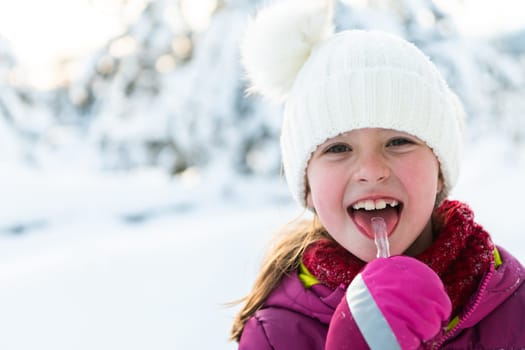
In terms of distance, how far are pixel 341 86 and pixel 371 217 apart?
0.31 m

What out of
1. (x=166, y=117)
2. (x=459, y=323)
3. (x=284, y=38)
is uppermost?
(x=166, y=117)

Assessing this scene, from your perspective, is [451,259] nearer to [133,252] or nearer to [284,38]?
[284,38]

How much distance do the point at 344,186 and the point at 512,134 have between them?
657 cm

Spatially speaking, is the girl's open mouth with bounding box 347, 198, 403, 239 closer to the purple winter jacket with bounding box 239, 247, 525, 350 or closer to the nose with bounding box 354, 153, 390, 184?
the nose with bounding box 354, 153, 390, 184

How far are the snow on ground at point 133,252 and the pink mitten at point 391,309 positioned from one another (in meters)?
1.10

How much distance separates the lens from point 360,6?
546 centimetres

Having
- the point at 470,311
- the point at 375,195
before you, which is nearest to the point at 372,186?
the point at 375,195

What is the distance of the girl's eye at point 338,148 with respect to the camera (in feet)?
4.60

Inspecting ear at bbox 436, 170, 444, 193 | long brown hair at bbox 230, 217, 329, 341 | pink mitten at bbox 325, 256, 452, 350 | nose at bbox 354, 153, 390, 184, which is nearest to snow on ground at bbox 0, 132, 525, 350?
long brown hair at bbox 230, 217, 329, 341

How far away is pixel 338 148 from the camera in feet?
4.65

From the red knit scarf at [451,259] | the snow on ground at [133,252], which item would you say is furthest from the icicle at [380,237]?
the snow on ground at [133,252]

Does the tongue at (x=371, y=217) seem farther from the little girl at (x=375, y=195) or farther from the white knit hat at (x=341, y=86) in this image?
the white knit hat at (x=341, y=86)

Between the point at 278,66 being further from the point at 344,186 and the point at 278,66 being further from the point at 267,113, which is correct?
the point at 267,113

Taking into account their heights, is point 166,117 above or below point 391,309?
above
